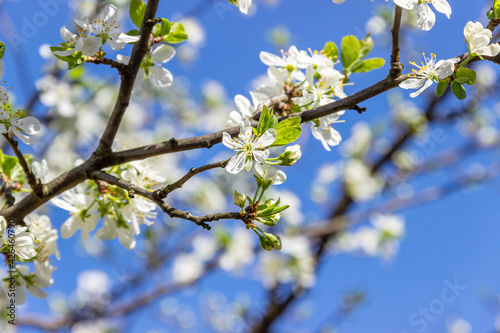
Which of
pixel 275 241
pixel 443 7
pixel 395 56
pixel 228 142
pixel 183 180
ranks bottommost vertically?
Result: pixel 275 241

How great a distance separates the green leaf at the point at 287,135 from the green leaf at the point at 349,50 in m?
0.53

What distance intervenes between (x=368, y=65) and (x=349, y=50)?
88 millimetres

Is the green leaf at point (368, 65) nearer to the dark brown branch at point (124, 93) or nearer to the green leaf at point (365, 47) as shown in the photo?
the green leaf at point (365, 47)

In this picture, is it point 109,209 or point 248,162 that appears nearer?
point 248,162

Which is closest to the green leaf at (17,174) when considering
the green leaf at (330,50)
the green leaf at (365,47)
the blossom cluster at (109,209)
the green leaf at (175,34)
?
the blossom cluster at (109,209)

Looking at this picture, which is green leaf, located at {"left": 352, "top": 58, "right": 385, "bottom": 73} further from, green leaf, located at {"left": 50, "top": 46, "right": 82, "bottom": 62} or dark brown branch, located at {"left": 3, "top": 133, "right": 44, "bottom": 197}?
dark brown branch, located at {"left": 3, "top": 133, "right": 44, "bottom": 197}

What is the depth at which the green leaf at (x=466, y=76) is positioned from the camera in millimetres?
1157

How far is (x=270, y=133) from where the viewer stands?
45.1 inches

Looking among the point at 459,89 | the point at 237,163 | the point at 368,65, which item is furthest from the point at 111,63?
the point at 459,89

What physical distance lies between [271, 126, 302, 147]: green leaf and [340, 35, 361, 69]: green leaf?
0.53m

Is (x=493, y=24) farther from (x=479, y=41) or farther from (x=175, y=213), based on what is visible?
(x=175, y=213)

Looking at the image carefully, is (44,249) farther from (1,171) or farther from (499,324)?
(499,324)


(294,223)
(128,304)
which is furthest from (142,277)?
(294,223)

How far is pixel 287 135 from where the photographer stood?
1.14 meters
